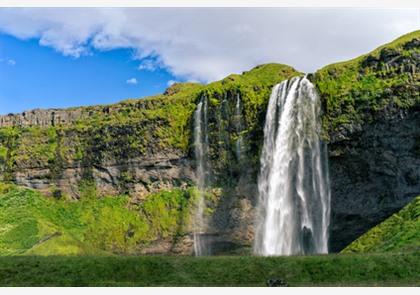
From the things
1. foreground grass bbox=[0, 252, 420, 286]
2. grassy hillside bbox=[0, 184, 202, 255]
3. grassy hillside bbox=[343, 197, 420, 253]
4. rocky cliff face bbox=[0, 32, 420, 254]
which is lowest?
foreground grass bbox=[0, 252, 420, 286]

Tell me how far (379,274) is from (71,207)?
59.6 m

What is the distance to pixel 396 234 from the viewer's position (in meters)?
57.8

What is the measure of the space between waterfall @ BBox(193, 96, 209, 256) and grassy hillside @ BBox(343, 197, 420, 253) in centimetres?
2560

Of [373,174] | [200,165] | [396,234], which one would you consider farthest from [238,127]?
[396,234]

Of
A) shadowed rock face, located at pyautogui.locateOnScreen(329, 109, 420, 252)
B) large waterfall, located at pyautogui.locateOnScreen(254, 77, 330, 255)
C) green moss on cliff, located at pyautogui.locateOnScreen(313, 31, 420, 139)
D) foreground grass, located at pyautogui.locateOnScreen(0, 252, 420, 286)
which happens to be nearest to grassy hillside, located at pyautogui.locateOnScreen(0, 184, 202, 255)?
large waterfall, located at pyautogui.locateOnScreen(254, 77, 330, 255)

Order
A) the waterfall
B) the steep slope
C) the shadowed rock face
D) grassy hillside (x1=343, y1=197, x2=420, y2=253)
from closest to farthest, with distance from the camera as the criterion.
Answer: grassy hillside (x1=343, y1=197, x2=420, y2=253), the shadowed rock face, the steep slope, the waterfall

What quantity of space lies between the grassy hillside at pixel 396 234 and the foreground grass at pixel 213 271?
7930 mm

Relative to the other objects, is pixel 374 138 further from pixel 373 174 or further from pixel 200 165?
pixel 200 165

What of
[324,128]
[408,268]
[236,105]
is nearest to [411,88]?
[324,128]

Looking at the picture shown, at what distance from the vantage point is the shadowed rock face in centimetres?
6781

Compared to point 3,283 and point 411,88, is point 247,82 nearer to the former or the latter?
point 411,88

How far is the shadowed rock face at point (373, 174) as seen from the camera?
67812 mm

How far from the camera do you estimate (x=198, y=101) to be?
3575 inches

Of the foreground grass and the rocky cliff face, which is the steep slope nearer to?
the rocky cliff face
